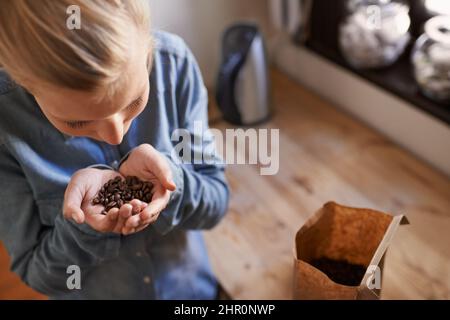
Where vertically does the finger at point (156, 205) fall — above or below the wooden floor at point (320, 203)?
above

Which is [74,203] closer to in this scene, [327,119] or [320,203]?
[320,203]

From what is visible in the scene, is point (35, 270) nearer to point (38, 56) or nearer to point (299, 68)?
point (38, 56)

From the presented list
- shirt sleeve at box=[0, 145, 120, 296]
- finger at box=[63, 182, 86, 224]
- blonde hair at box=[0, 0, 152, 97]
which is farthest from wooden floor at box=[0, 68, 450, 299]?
blonde hair at box=[0, 0, 152, 97]

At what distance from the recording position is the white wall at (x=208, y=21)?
113 centimetres

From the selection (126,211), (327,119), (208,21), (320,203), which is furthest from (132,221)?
(208,21)

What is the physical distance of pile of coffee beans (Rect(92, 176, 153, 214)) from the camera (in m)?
0.49

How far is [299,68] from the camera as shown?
1249 millimetres

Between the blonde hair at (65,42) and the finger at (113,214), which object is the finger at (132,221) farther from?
the blonde hair at (65,42)

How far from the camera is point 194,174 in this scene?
64 cm

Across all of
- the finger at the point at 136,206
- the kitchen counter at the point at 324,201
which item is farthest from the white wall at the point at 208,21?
the finger at the point at 136,206

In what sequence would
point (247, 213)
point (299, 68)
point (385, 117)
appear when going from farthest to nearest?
point (299, 68) → point (385, 117) → point (247, 213)

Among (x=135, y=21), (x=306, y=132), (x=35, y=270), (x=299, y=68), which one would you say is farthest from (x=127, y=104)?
(x=299, y=68)

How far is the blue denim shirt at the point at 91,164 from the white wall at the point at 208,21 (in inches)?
20.4

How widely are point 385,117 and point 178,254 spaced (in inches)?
21.9
